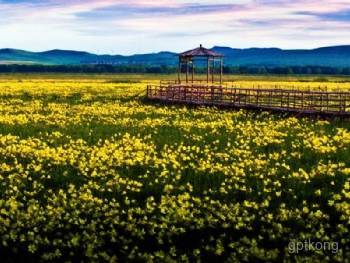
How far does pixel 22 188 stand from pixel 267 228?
7973 millimetres

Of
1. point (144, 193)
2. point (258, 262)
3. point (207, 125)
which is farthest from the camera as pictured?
point (207, 125)

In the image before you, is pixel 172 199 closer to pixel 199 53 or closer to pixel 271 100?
pixel 271 100

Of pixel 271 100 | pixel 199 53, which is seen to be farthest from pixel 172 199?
pixel 199 53

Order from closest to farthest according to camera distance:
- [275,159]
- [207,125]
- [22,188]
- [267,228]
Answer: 1. [267,228]
2. [22,188]
3. [275,159]
4. [207,125]

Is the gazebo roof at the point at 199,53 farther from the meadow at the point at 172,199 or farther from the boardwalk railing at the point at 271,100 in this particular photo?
the meadow at the point at 172,199

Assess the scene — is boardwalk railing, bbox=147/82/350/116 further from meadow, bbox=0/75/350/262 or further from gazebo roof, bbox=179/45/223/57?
meadow, bbox=0/75/350/262

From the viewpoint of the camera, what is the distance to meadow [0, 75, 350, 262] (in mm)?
14016

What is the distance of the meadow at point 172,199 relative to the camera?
46.0 feet

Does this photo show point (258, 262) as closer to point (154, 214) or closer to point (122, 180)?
point (154, 214)

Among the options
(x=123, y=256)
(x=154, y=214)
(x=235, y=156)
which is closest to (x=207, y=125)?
(x=235, y=156)

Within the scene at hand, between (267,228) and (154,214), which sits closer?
(267,228)

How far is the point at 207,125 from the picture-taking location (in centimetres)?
3291

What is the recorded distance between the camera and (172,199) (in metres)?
16.5

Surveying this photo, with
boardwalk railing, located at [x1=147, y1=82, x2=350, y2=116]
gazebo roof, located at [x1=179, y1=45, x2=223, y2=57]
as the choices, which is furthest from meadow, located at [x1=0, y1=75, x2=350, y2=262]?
gazebo roof, located at [x1=179, y1=45, x2=223, y2=57]
